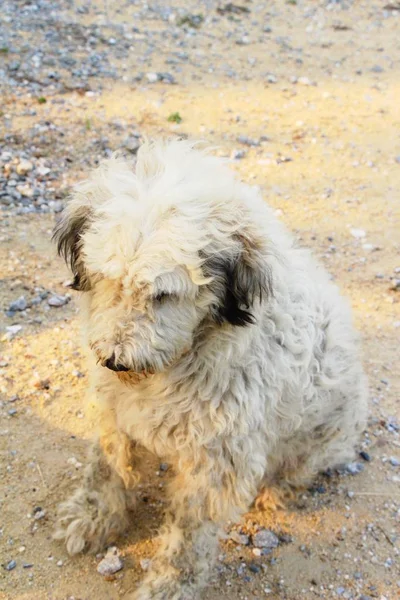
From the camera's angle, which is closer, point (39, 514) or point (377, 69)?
point (39, 514)

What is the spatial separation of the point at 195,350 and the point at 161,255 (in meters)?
0.56

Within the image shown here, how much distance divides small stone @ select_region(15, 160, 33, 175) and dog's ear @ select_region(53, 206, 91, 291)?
9.90 ft

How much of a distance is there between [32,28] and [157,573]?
6.77m

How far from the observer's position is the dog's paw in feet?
10.9

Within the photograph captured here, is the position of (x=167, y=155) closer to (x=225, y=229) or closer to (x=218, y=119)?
(x=225, y=229)

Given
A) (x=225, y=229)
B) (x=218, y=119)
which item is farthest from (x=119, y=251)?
(x=218, y=119)

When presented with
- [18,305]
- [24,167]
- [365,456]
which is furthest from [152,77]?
[365,456]

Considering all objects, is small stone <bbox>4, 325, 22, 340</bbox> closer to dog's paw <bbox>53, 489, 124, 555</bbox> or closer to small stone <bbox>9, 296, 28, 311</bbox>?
small stone <bbox>9, 296, 28, 311</bbox>

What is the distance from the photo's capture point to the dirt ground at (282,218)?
343 centimetres

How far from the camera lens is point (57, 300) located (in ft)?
15.0

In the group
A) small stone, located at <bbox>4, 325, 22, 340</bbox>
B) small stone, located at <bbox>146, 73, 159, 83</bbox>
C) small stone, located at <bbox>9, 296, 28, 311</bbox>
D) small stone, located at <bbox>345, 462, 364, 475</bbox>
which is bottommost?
small stone, located at <bbox>345, 462, 364, 475</bbox>

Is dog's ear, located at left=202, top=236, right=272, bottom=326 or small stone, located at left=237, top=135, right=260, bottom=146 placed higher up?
dog's ear, located at left=202, top=236, right=272, bottom=326

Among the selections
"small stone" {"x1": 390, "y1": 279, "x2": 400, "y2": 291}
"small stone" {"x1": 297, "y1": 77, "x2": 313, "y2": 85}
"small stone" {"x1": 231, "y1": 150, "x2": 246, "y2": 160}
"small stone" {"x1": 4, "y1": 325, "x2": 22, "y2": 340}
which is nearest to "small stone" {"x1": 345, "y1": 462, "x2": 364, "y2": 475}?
"small stone" {"x1": 390, "y1": 279, "x2": 400, "y2": 291}

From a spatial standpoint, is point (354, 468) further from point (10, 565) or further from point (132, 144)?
point (132, 144)
